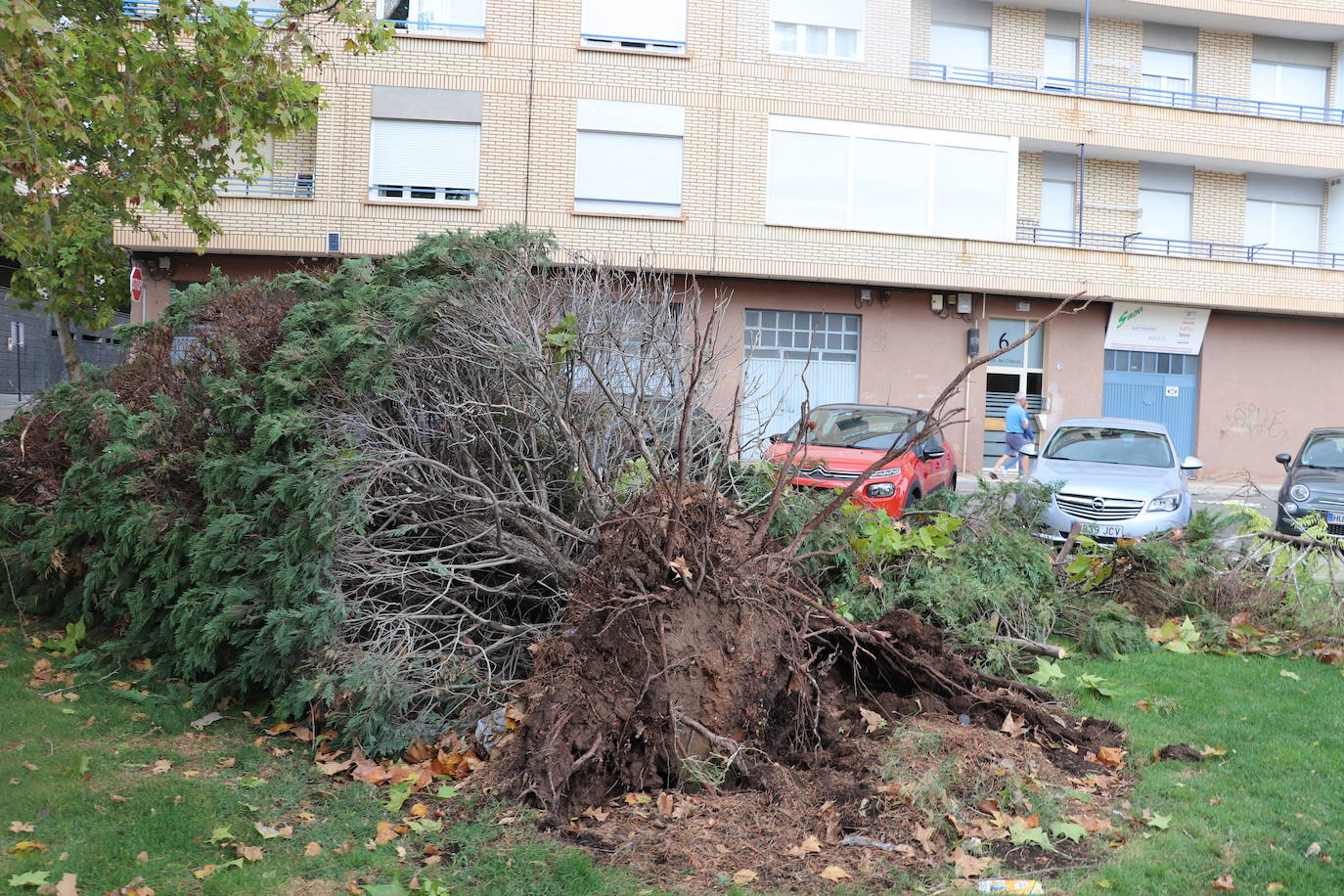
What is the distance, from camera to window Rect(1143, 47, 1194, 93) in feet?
79.2

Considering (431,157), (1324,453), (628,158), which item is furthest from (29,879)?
(628,158)

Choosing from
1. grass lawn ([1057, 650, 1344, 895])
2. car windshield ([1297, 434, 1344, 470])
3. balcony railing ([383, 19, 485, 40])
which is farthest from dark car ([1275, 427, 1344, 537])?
balcony railing ([383, 19, 485, 40])

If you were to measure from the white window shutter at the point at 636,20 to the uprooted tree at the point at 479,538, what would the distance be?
1492 cm

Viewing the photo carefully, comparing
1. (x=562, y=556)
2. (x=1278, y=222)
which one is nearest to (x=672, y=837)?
(x=562, y=556)

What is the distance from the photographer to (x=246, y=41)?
961 centimetres

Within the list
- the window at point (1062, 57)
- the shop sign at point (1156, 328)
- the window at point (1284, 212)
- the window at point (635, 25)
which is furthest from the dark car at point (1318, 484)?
the window at point (635, 25)

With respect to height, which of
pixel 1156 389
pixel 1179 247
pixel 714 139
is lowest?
pixel 1156 389

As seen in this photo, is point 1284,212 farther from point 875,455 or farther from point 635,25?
point 875,455

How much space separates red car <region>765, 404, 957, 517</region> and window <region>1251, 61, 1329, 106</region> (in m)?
16.7

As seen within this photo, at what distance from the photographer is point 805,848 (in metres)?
4.33

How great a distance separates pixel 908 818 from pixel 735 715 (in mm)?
947

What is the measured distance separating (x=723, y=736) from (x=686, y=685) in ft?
1.01

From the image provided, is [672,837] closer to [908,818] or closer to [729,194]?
[908,818]

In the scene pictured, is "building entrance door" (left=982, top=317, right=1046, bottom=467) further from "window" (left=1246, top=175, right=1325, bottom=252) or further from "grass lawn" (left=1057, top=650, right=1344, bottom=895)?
"grass lawn" (left=1057, top=650, right=1344, bottom=895)
